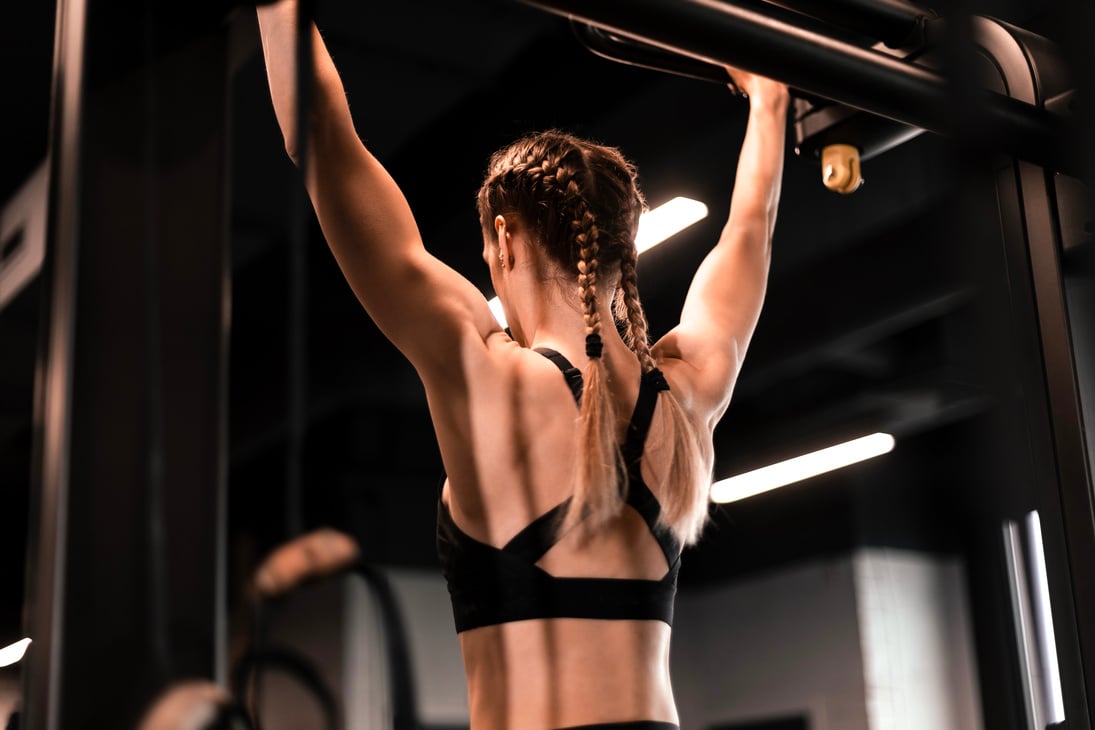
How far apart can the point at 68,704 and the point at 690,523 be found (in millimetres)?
876

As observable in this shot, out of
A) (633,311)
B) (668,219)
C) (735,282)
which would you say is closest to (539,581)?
(633,311)

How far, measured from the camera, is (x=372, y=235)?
1145mm

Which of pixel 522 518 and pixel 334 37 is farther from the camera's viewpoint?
pixel 334 37

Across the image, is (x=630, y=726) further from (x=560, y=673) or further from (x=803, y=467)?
(x=803, y=467)

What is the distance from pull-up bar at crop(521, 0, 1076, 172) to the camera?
0.90 m

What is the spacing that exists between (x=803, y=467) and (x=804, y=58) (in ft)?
18.0

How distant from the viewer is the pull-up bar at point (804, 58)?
35.2 inches

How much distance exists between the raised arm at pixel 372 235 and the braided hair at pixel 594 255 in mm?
149

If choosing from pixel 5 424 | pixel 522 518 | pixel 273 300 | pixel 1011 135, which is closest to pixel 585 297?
pixel 522 518

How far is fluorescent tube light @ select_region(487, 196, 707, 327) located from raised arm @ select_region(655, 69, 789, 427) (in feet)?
4.34

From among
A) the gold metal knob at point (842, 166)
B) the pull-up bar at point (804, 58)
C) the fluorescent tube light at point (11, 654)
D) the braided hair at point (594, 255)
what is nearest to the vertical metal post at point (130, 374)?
the fluorescent tube light at point (11, 654)

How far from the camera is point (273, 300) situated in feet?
1.94

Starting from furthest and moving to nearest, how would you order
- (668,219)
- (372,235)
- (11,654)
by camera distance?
(668,219) → (372,235) → (11,654)

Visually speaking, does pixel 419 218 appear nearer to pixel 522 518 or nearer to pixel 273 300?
pixel 522 518
